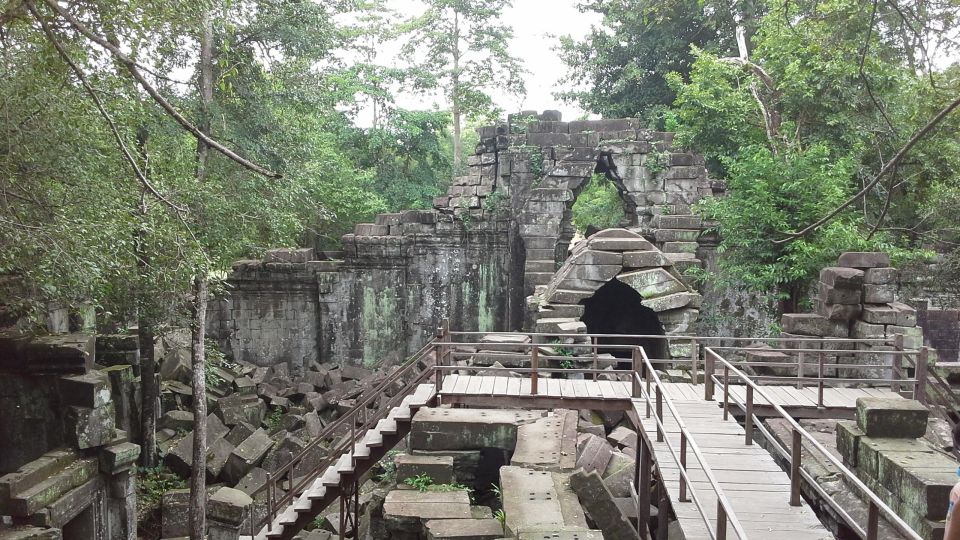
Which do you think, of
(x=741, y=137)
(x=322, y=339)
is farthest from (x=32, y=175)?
(x=741, y=137)

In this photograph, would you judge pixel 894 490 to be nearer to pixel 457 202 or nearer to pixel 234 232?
pixel 234 232

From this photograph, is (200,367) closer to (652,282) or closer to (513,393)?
(513,393)

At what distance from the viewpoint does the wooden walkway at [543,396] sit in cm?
870

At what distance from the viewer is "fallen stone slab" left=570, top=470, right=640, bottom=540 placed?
236 inches

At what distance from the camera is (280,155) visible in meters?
12.4

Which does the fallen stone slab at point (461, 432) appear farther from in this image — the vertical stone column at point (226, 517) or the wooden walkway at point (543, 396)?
the vertical stone column at point (226, 517)

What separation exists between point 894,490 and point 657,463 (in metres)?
1.91

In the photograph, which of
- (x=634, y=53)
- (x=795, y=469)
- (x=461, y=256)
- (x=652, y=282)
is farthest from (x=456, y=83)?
(x=795, y=469)

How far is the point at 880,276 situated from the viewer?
9984 mm

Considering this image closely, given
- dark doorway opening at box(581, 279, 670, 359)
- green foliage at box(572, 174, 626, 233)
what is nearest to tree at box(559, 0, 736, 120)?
green foliage at box(572, 174, 626, 233)

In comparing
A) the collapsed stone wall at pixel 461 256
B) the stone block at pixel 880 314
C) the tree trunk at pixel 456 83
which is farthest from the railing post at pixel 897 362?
the tree trunk at pixel 456 83

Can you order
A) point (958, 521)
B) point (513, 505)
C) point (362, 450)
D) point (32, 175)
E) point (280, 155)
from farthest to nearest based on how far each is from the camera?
1. point (280, 155)
2. point (362, 450)
3. point (32, 175)
4. point (513, 505)
5. point (958, 521)

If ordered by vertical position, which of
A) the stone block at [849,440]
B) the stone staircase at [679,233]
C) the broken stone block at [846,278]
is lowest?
the stone block at [849,440]

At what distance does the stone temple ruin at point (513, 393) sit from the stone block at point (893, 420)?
0.05 feet
